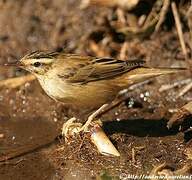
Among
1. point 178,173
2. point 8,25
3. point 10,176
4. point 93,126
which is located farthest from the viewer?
point 8,25

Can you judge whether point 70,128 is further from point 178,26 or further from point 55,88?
point 178,26

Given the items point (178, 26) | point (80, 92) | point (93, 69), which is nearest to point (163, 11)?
point (178, 26)

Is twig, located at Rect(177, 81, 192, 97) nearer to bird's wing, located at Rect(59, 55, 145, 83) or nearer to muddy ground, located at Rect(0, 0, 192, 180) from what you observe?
muddy ground, located at Rect(0, 0, 192, 180)

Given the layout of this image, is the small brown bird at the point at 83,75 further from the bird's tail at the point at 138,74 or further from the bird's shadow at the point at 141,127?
the bird's shadow at the point at 141,127

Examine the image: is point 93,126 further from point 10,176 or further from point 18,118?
point 18,118

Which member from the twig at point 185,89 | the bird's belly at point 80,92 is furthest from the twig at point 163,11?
the bird's belly at point 80,92

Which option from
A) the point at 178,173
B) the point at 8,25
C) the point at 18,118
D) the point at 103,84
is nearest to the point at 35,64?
the point at 103,84
